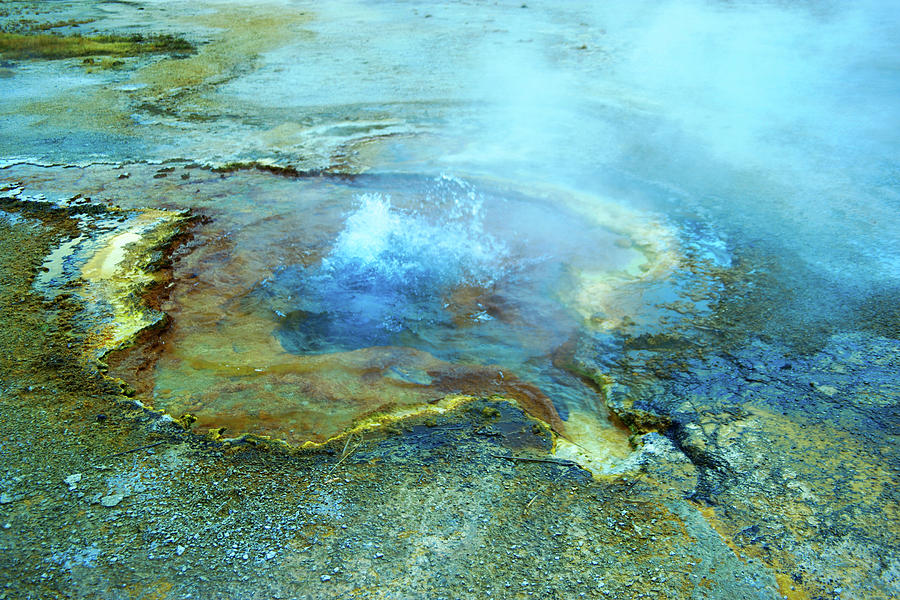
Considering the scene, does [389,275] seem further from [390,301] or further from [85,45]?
[85,45]

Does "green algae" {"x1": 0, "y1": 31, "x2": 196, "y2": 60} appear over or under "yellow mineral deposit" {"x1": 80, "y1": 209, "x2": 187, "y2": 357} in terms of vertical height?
over

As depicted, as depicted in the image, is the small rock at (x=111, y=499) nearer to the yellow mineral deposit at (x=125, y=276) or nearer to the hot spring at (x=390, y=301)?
the hot spring at (x=390, y=301)

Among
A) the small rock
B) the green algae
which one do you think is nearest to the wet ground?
the small rock

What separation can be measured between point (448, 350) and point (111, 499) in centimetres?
208

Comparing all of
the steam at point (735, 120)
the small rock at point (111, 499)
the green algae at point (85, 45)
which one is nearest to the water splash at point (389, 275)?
the steam at point (735, 120)

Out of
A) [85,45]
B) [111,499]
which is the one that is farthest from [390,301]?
[85,45]

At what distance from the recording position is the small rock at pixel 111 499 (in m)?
2.62

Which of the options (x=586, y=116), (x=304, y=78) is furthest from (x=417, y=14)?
(x=586, y=116)

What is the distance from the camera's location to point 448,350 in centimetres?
405

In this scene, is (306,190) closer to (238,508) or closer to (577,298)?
(577,298)

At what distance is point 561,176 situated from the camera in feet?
20.4

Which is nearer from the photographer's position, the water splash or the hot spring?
the hot spring

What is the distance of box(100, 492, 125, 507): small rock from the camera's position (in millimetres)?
2619

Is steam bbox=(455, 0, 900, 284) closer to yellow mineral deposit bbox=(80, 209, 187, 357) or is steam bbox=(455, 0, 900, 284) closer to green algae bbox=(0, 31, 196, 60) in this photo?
yellow mineral deposit bbox=(80, 209, 187, 357)
